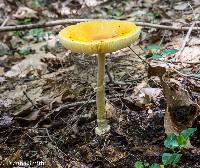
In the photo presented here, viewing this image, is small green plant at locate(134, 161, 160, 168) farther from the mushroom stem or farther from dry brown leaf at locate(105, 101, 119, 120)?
dry brown leaf at locate(105, 101, 119, 120)

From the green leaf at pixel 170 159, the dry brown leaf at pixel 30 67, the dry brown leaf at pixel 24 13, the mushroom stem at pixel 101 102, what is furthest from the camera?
the dry brown leaf at pixel 24 13

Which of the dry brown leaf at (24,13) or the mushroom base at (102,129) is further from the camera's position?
the dry brown leaf at (24,13)

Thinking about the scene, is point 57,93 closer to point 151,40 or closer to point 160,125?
point 160,125

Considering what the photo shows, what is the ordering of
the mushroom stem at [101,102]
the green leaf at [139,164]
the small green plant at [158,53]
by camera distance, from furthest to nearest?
the small green plant at [158,53] < the mushroom stem at [101,102] < the green leaf at [139,164]

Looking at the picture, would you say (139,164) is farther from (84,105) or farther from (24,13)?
(24,13)

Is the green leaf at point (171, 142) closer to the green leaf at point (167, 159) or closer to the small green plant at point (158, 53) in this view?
the green leaf at point (167, 159)

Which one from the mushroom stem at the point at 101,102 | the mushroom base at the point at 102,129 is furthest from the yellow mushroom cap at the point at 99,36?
the mushroom base at the point at 102,129

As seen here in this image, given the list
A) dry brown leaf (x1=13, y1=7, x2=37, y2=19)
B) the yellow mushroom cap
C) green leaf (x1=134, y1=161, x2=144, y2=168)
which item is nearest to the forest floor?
green leaf (x1=134, y1=161, x2=144, y2=168)

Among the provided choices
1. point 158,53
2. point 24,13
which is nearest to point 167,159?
point 158,53

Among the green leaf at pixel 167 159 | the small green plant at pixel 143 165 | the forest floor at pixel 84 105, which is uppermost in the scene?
the green leaf at pixel 167 159
